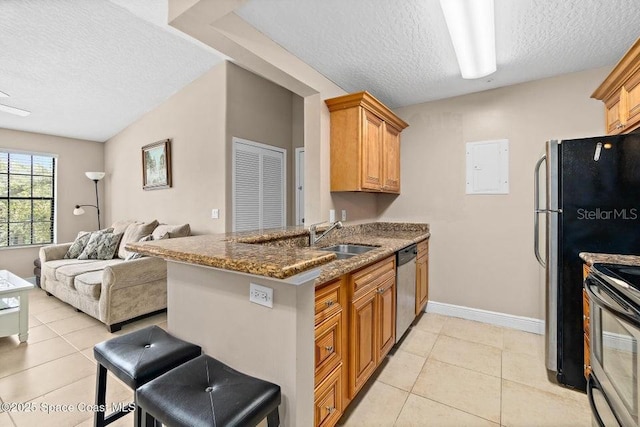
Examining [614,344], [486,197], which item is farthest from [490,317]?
[614,344]

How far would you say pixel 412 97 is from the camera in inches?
128

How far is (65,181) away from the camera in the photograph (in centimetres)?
507

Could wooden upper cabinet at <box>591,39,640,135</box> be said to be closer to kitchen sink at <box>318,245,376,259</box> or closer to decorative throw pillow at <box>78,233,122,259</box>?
kitchen sink at <box>318,245,376,259</box>

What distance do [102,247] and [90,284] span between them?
1.29 m

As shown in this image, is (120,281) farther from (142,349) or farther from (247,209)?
(142,349)

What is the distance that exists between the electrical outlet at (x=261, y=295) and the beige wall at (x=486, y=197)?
268 cm

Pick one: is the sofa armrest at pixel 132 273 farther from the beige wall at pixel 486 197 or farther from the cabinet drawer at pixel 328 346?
the beige wall at pixel 486 197

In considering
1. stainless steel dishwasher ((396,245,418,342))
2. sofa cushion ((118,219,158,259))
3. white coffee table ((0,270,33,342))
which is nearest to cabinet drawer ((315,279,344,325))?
stainless steel dishwasher ((396,245,418,342))

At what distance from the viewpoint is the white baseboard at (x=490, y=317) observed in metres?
2.87

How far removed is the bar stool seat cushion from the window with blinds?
16.4ft

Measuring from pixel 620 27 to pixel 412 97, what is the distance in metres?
1.61

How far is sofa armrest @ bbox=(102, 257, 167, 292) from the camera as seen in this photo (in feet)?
9.38

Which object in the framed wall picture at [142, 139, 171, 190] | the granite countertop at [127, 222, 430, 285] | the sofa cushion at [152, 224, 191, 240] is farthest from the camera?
the framed wall picture at [142, 139, 171, 190]

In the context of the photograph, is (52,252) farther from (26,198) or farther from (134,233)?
(26,198)
